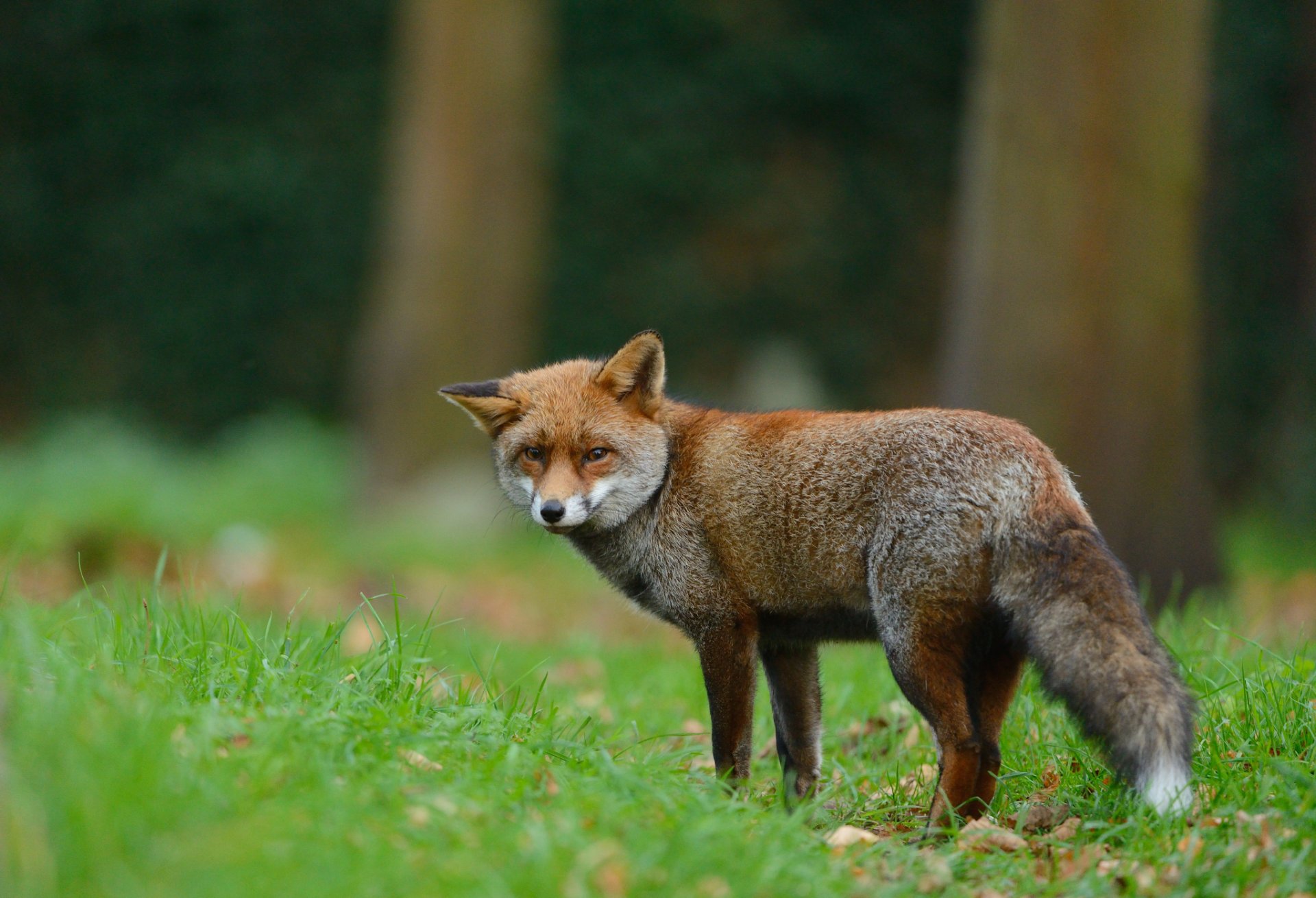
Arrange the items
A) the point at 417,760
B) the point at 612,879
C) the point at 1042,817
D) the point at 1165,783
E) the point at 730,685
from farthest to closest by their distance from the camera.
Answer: the point at 730,685 < the point at 1042,817 < the point at 417,760 < the point at 1165,783 < the point at 612,879

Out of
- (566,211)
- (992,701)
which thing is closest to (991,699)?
(992,701)

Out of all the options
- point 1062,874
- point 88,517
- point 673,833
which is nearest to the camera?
point 673,833

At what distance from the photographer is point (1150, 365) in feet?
26.3

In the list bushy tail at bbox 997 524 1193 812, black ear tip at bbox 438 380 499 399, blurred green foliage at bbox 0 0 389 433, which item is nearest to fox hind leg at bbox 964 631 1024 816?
bushy tail at bbox 997 524 1193 812

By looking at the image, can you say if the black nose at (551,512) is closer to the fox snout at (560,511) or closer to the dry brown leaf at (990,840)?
the fox snout at (560,511)

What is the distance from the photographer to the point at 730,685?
4.29m

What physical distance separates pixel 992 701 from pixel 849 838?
2.55 feet

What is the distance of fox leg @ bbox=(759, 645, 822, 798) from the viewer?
4.52m

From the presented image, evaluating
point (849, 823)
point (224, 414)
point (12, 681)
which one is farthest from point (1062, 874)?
point (224, 414)

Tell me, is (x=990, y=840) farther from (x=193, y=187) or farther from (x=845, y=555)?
(x=193, y=187)

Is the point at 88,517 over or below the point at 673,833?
below

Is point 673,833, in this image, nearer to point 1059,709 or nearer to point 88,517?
point 1059,709

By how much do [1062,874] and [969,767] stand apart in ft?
1.56

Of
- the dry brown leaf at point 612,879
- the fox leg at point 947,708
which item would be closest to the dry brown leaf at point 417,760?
the dry brown leaf at point 612,879
